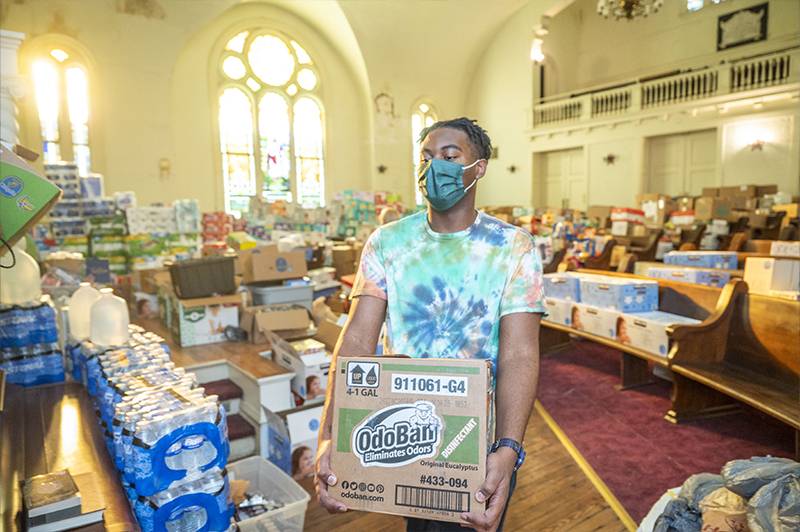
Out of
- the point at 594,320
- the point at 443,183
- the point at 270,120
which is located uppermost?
the point at 270,120

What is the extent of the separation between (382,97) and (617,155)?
6543 mm

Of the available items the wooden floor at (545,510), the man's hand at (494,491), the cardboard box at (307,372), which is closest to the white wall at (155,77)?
the cardboard box at (307,372)

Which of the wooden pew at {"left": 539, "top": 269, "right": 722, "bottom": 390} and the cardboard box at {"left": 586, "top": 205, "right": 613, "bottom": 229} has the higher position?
the cardboard box at {"left": 586, "top": 205, "right": 613, "bottom": 229}

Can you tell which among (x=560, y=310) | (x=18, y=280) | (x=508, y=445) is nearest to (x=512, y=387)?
(x=508, y=445)

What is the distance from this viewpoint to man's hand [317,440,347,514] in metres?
1.06

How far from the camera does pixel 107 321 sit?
7.39 feet

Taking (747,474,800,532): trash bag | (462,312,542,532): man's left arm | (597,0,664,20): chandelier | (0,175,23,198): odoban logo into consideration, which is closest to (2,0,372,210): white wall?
(597,0,664,20): chandelier

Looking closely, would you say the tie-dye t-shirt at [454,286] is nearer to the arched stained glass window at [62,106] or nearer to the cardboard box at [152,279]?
the cardboard box at [152,279]

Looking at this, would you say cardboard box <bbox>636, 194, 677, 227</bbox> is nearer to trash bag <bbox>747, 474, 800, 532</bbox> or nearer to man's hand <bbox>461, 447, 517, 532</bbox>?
trash bag <bbox>747, 474, 800, 532</bbox>

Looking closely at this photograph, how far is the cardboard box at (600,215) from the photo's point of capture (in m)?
9.85

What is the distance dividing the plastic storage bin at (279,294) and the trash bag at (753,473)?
3111 millimetres

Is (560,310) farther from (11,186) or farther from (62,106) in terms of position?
(62,106)

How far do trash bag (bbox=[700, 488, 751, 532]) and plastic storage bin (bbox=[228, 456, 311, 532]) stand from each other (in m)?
1.43

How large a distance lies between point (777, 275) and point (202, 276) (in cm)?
424
